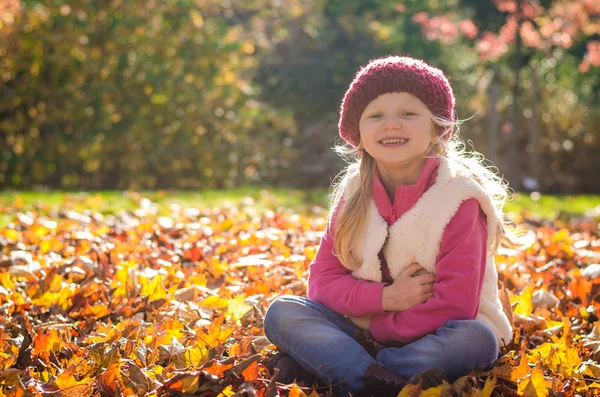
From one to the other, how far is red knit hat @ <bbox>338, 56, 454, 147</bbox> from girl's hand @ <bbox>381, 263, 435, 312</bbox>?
0.53 m

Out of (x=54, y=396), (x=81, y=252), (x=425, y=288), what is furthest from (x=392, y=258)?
(x=81, y=252)

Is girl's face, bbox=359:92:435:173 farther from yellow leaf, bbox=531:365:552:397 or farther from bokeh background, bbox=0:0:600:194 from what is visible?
bokeh background, bbox=0:0:600:194

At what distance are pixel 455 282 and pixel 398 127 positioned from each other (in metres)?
0.51

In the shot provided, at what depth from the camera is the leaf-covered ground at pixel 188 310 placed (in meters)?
1.96

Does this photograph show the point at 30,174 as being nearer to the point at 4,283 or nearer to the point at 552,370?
the point at 4,283

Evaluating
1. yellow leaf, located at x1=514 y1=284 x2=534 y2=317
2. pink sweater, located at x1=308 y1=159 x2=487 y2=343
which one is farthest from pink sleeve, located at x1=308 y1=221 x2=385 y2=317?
yellow leaf, located at x1=514 y1=284 x2=534 y2=317

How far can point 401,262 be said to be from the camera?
225 centimetres

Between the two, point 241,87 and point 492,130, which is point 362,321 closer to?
point 241,87

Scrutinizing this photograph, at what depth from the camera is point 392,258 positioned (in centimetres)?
226

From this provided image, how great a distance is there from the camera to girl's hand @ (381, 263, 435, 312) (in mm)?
2148

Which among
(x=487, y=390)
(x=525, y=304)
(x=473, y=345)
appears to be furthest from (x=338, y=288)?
(x=525, y=304)

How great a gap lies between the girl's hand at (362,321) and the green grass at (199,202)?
132 inches

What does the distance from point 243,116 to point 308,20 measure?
3.97m

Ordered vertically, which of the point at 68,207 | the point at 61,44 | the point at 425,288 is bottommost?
the point at 68,207
